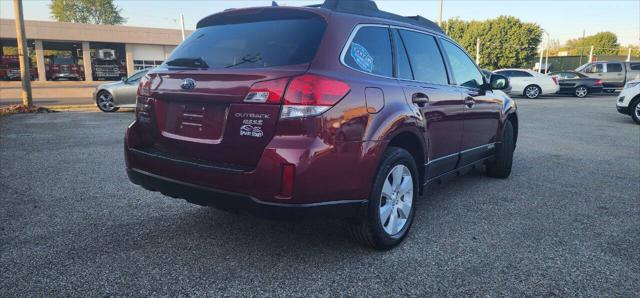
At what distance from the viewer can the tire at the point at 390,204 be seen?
2982mm

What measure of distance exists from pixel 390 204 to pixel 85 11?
93.4 m

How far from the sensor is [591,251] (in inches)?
128

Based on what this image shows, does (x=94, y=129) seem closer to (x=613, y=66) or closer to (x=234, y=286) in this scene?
(x=234, y=286)

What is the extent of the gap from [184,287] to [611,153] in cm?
758

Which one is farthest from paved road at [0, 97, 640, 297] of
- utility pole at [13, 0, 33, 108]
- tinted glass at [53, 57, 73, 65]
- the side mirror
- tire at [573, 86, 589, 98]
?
tinted glass at [53, 57, 73, 65]

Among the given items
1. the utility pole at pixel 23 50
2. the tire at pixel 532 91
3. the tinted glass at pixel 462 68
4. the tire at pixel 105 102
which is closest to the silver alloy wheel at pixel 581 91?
the tire at pixel 532 91

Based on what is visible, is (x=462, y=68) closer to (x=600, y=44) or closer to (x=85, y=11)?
(x=85, y=11)

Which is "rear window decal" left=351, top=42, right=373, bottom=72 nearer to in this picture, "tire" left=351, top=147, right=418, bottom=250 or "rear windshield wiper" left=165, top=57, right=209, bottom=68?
"tire" left=351, top=147, right=418, bottom=250

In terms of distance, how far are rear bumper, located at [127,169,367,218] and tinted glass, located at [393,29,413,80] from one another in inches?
45.5

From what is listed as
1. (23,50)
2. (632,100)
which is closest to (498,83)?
(632,100)

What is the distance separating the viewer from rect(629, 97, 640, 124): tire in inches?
466

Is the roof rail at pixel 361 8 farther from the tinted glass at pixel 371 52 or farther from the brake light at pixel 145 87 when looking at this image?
the brake light at pixel 145 87

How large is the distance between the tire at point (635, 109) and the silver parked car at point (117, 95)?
44.9 feet

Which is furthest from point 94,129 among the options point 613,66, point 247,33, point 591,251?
point 613,66
